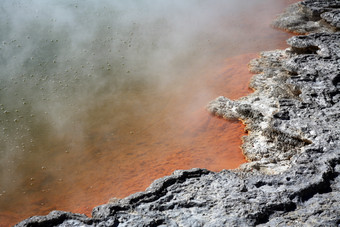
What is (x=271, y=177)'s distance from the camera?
3391 mm

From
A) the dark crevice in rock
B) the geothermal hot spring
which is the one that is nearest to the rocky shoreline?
the dark crevice in rock

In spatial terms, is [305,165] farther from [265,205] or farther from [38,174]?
[38,174]

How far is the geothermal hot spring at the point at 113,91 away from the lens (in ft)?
14.1

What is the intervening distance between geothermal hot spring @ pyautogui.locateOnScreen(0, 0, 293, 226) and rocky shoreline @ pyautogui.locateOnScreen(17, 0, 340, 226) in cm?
38

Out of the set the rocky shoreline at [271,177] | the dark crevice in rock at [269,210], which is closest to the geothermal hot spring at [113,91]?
the rocky shoreline at [271,177]

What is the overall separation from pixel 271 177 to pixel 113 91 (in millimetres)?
3276

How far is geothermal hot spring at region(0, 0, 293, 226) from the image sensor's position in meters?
4.30

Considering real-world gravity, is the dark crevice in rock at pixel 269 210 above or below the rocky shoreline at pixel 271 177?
below

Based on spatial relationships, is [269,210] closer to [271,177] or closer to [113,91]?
[271,177]

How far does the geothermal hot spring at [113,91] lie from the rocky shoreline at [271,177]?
0.38m

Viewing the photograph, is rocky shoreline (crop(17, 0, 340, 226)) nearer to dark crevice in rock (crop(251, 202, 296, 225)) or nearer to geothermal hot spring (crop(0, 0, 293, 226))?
dark crevice in rock (crop(251, 202, 296, 225))

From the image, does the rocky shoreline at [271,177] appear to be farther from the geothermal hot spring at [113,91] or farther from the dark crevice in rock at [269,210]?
the geothermal hot spring at [113,91]

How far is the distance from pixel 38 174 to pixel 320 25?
604 centimetres

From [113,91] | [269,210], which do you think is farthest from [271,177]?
[113,91]
